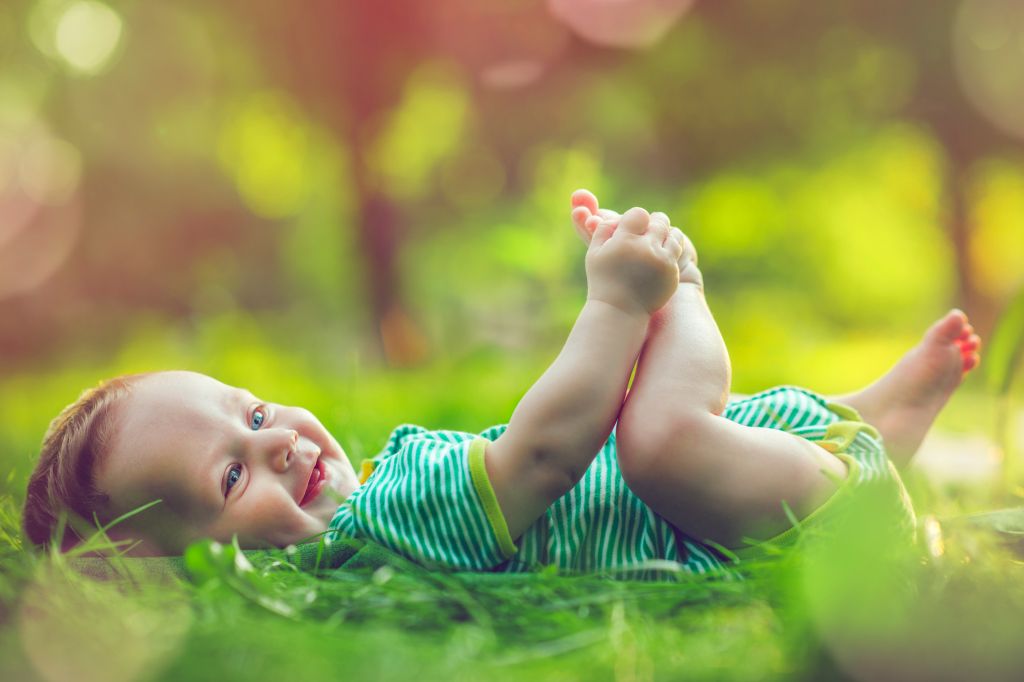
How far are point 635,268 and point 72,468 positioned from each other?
1.01m

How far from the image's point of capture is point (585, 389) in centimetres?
131

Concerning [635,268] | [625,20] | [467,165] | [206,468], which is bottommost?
[206,468]

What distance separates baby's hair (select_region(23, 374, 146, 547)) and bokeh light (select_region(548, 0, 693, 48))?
25.9 ft

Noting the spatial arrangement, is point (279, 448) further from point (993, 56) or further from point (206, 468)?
point (993, 56)

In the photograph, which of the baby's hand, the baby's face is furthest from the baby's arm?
the baby's face

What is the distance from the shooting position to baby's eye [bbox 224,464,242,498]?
150 centimetres

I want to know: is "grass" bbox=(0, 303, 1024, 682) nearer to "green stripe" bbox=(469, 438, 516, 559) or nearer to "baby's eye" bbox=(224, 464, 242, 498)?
"green stripe" bbox=(469, 438, 516, 559)

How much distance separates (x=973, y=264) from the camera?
350 inches

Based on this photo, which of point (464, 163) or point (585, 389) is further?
point (464, 163)

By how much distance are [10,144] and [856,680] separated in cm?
1035

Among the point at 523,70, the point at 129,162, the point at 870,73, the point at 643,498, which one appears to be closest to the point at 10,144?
the point at 129,162

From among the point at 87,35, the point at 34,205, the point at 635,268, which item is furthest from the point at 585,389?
the point at 34,205

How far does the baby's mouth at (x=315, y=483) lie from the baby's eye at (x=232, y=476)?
0.12 meters

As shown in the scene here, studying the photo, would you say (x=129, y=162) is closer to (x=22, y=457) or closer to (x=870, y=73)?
(x=870, y=73)
